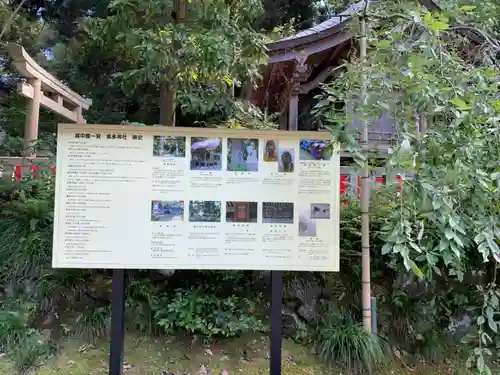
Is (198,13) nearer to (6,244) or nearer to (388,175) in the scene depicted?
(388,175)

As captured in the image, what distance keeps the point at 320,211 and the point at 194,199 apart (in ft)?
3.05

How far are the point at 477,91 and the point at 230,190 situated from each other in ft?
5.64

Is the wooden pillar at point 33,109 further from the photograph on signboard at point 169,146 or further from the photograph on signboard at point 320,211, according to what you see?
the photograph on signboard at point 320,211

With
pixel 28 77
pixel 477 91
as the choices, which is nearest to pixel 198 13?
pixel 477 91

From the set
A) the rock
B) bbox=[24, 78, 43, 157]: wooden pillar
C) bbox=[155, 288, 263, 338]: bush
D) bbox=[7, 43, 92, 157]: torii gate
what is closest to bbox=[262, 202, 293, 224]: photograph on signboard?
bbox=[155, 288, 263, 338]: bush

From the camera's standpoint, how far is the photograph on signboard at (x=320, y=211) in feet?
9.68

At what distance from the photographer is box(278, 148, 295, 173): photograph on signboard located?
9.62 feet

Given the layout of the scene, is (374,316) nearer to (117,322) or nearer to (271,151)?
(271,151)

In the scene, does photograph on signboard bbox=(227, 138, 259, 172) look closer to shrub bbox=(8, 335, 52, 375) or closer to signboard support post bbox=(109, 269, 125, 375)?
signboard support post bbox=(109, 269, 125, 375)

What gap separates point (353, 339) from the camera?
3369mm

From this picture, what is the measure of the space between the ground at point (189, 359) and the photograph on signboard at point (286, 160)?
5.61 ft

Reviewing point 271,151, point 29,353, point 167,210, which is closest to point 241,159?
point 271,151

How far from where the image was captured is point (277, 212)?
292 cm

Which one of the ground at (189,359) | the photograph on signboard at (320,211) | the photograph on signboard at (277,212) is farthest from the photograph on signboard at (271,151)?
the ground at (189,359)
